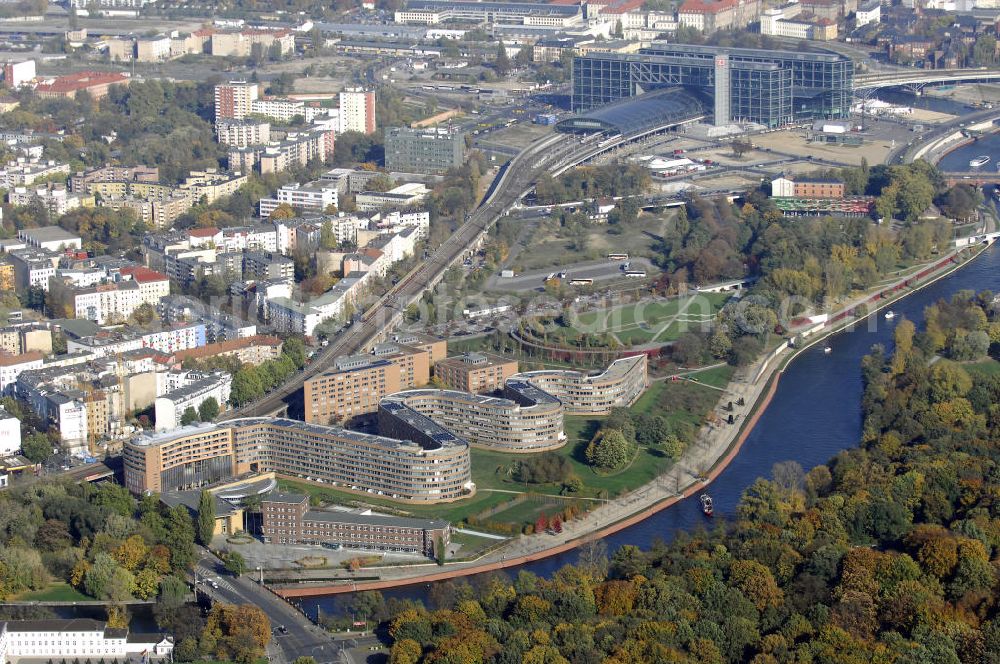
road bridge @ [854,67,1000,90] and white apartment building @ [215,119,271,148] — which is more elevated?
road bridge @ [854,67,1000,90]

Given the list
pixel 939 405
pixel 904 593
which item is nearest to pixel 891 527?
pixel 904 593

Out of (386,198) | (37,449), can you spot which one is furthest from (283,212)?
(37,449)

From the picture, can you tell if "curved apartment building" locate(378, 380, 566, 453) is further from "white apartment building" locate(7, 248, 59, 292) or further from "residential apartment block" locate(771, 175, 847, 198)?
"residential apartment block" locate(771, 175, 847, 198)

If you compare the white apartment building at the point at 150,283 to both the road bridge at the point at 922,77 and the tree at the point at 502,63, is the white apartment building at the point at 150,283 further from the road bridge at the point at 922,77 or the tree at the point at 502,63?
the road bridge at the point at 922,77

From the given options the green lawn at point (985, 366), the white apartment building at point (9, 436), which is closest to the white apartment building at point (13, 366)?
the white apartment building at point (9, 436)

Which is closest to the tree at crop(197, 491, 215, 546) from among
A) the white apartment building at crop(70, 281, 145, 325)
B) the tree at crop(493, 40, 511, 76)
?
the white apartment building at crop(70, 281, 145, 325)

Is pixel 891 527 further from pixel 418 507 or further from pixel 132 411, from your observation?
pixel 132 411
